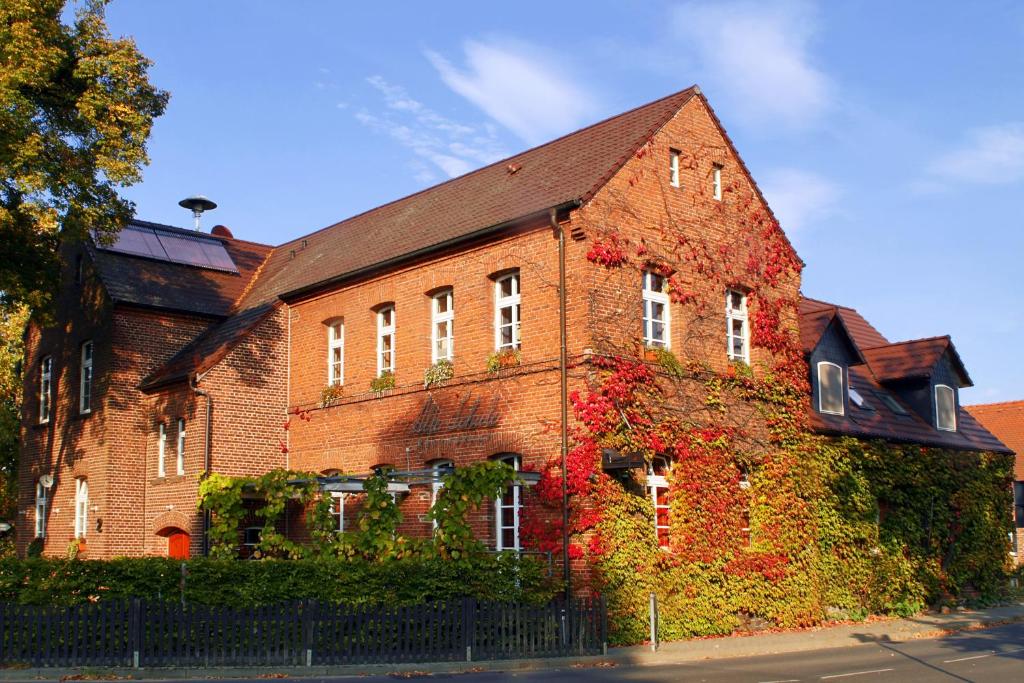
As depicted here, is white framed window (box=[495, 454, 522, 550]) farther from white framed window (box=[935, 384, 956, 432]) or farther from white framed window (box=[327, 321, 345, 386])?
white framed window (box=[935, 384, 956, 432])

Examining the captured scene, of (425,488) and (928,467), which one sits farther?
(928,467)

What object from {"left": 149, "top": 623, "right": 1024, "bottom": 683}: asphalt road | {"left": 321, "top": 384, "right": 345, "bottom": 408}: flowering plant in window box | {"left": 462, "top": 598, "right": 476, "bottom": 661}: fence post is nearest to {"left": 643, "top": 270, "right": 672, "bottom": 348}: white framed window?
{"left": 149, "top": 623, "right": 1024, "bottom": 683}: asphalt road

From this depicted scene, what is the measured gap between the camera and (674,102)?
22.4 metres

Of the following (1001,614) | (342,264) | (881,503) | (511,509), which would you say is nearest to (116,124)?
(342,264)

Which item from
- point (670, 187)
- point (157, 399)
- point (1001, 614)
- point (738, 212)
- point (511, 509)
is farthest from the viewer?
point (157, 399)

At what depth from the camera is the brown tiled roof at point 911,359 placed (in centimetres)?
2723

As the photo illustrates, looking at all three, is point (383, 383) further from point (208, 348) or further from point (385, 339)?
point (208, 348)

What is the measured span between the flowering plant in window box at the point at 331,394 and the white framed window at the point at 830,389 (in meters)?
10.6

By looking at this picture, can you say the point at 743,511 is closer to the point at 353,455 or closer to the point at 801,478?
the point at 801,478

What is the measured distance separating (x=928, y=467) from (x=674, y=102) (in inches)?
415

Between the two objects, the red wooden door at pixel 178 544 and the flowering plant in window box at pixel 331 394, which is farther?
the red wooden door at pixel 178 544

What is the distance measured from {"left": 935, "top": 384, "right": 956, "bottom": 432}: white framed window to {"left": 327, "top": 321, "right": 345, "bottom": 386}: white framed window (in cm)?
1446

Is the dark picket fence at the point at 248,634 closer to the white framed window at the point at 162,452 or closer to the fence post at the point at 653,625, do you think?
the fence post at the point at 653,625

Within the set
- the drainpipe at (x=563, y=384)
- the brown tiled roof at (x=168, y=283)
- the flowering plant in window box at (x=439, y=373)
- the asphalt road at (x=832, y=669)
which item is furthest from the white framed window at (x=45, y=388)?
the asphalt road at (x=832, y=669)
